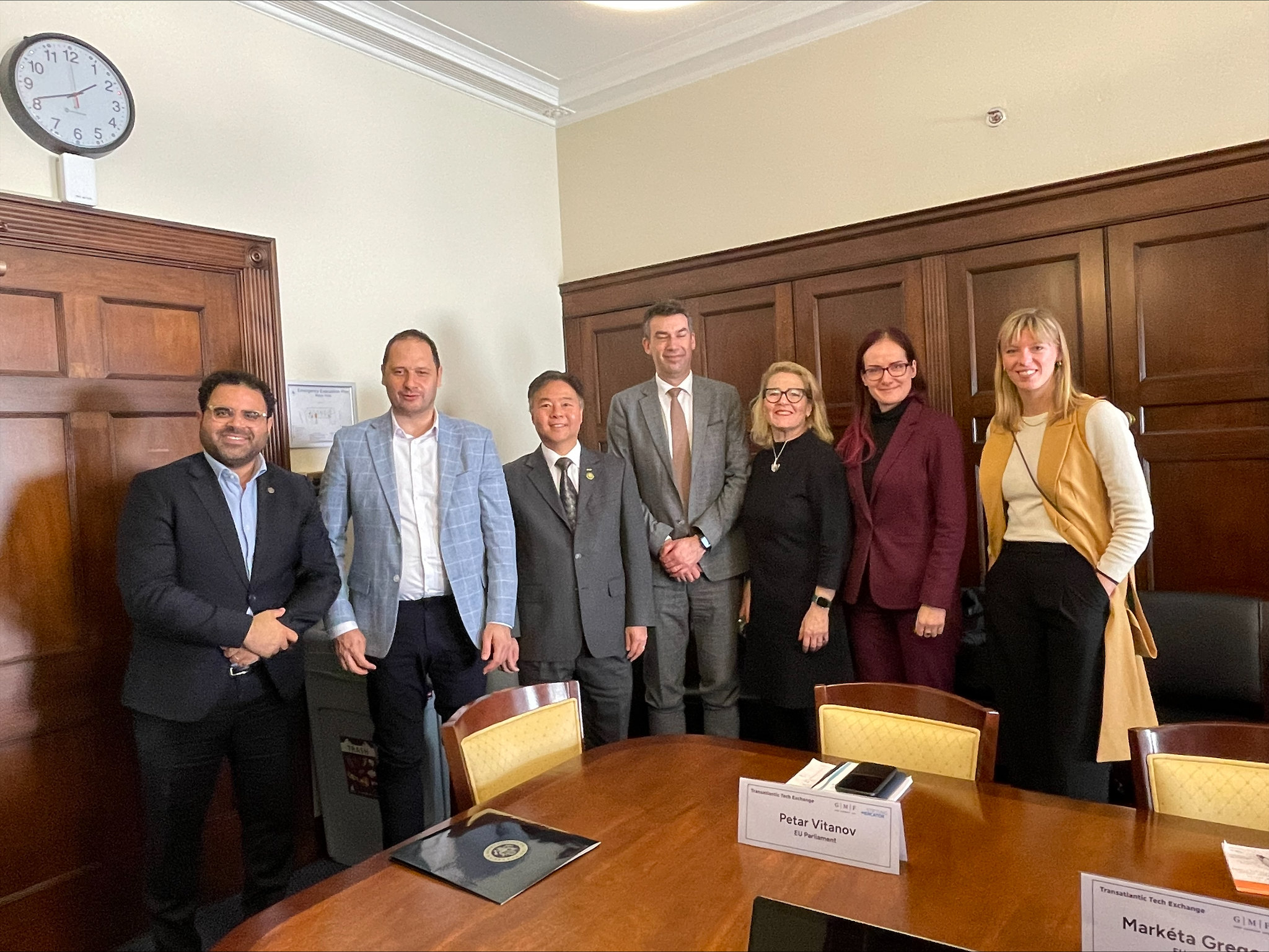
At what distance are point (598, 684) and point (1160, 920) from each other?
1.85 m

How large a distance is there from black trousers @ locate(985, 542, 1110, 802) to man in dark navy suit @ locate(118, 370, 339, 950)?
6.41 feet

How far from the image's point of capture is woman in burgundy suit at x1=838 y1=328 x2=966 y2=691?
8.30ft

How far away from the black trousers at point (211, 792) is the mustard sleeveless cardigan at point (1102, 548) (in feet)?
7.39

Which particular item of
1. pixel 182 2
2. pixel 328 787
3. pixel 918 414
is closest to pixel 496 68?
pixel 182 2

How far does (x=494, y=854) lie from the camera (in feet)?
4.44

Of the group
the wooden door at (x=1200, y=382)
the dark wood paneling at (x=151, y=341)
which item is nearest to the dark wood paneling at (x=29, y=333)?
the dark wood paneling at (x=151, y=341)

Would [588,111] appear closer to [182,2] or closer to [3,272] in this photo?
[182,2]

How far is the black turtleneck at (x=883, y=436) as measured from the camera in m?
2.67

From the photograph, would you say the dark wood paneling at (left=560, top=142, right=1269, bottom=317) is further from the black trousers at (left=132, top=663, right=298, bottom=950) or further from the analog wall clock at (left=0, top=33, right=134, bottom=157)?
the black trousers at (left=132, top=663, right=298, bottom=950)

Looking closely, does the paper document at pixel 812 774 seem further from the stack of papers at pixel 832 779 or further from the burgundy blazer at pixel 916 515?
the burgundy blazer at pixel 916 515

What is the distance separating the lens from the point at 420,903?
4.02 feet

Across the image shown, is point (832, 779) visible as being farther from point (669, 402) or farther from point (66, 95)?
point (66, 95)

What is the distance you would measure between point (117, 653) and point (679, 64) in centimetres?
331

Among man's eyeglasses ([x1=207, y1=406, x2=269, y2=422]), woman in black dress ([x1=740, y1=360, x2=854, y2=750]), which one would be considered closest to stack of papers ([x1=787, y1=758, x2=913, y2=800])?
woman in black dress ([x1=740, y1=360, x2=854, y2=750])
